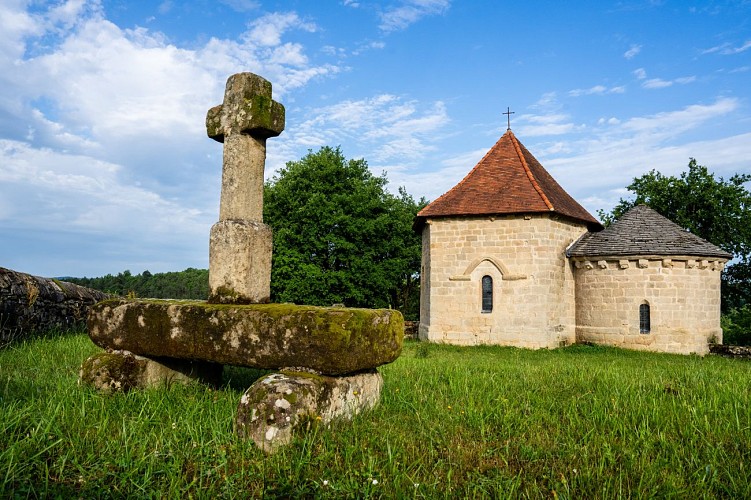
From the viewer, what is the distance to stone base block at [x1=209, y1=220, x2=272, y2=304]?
4789 mm

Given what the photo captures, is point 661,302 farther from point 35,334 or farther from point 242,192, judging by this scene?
point 35,334

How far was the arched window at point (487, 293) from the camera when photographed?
16438 millimetres

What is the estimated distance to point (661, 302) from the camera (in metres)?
15.3

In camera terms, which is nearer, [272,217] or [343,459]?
[343,459]

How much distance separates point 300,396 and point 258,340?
29.3 inches

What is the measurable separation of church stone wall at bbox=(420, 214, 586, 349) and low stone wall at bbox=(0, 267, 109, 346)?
10720 mm

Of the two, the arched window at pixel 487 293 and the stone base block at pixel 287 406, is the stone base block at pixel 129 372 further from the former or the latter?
the arched window at pixel 487 293

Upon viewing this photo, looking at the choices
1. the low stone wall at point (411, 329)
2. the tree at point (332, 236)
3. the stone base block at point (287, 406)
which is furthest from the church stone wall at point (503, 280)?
the stone base block at point (287, 406)

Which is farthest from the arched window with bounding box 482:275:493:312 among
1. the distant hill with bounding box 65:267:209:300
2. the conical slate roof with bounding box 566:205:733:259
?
the distant hill with bounding box 65:267:209:300

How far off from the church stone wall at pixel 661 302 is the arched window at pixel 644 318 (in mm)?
173

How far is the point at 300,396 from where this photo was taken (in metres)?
3.61

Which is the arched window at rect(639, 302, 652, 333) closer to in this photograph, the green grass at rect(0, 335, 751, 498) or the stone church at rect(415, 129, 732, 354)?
the stone church at rect(415, 129, 732, 354)

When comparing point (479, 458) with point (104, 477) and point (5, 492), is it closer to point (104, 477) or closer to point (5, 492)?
point (104, 477)

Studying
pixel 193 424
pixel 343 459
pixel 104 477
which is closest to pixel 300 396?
pixel 343 459
